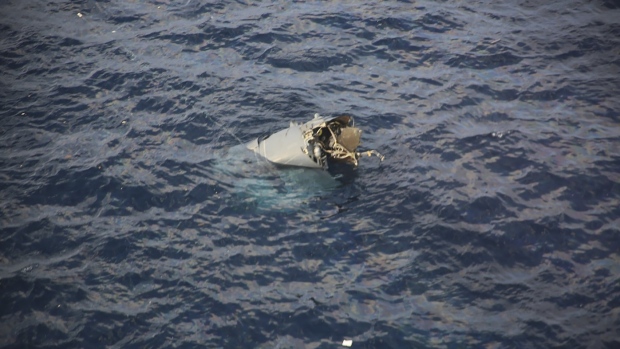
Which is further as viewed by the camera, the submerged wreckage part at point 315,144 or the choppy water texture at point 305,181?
the submerged wreckage part at point 315,144

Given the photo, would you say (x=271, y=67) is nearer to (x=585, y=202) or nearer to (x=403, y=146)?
(x=403, y=146)

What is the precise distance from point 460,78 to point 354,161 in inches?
236

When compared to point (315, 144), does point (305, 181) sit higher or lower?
lower

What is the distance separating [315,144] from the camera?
1493cm

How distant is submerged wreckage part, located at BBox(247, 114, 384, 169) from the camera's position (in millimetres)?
14727

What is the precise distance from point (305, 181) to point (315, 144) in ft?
3.39

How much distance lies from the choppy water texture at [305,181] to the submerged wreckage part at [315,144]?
0.54 m

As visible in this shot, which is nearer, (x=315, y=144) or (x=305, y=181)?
(x=315, y=144)

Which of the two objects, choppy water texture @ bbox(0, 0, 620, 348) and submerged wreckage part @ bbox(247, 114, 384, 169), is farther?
submerged wreckage part @ bbox(247, 114, 384, 169)

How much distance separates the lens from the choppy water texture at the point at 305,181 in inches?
472

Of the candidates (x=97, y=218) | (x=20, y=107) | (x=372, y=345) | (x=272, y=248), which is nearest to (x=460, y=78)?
(x=272, y=248)

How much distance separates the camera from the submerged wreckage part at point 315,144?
1473 centimetres

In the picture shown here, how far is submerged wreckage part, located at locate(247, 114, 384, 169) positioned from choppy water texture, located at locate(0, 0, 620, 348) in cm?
54

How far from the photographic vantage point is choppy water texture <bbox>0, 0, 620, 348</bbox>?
11984 mm
